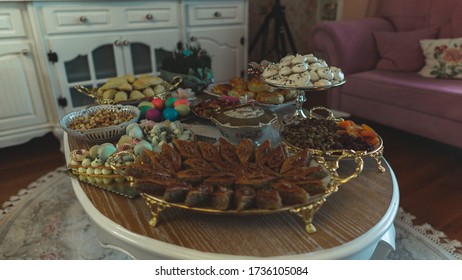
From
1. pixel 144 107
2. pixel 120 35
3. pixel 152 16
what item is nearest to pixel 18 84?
pixel 120 35

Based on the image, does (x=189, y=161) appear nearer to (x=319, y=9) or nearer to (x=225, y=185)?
(x=225, y=185)

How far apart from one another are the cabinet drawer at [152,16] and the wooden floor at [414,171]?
806mm

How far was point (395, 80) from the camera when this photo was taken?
167cm

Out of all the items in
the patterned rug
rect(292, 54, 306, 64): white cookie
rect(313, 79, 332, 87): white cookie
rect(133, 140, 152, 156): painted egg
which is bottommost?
the patterned rug

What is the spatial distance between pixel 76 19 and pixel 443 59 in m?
1.83

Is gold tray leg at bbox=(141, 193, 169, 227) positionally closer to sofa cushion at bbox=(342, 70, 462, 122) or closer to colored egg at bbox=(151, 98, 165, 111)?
colored egg at bbox=(151, 98, 165, 111)

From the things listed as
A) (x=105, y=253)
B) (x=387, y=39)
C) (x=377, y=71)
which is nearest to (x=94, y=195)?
(x=105, y=253)

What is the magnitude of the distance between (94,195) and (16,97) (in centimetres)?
122

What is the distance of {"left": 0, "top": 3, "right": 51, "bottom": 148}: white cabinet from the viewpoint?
1496 mm

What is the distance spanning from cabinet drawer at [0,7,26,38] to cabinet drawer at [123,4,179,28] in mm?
490

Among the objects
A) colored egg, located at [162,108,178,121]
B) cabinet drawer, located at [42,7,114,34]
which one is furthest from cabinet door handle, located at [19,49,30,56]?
colored egg, located at [162,108,178,121]

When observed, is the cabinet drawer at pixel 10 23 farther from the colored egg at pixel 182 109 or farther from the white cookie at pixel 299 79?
the white cookie at pixel 299 79

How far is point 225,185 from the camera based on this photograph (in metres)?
0.58

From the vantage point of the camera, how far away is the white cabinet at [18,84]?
1496mm
